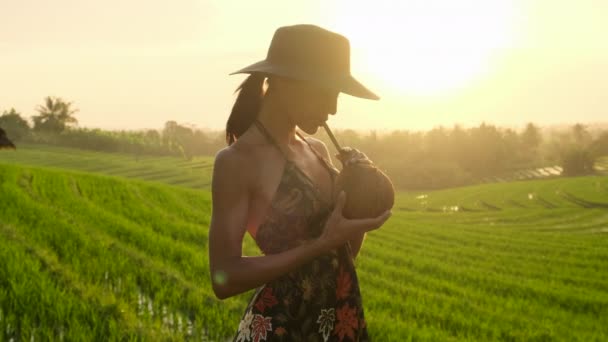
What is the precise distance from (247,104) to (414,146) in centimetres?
9941

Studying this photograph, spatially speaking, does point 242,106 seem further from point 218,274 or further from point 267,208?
point 218,274

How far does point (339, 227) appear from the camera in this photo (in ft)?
7.58

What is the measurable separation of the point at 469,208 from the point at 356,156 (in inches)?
2250

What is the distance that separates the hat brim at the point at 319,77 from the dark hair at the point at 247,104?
117 mm

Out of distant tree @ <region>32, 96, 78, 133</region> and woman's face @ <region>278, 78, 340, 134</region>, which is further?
distant tree @ <region>32, 96, 78, 133</region>

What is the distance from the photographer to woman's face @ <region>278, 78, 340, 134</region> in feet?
7.79

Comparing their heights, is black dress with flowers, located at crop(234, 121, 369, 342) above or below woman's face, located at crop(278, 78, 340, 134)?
below

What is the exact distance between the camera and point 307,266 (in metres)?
2.51

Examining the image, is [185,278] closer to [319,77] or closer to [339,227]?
[339,227]

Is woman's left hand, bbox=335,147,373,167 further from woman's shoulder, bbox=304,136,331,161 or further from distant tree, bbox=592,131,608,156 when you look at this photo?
distant tree, bbox=592,131,608,156

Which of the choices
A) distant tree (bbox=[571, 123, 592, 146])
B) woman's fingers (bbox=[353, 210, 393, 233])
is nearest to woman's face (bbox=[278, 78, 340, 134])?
woman's fingers (bbox=[353, 210, 393, 233])

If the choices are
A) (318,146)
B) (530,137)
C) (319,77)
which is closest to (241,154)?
(319,77)

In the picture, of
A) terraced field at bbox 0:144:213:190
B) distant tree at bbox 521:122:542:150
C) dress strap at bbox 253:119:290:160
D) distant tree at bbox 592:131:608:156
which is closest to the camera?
dress strap at bbox 253:119:290:160

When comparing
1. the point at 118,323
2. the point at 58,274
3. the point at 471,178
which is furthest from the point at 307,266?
the point at 471,178
